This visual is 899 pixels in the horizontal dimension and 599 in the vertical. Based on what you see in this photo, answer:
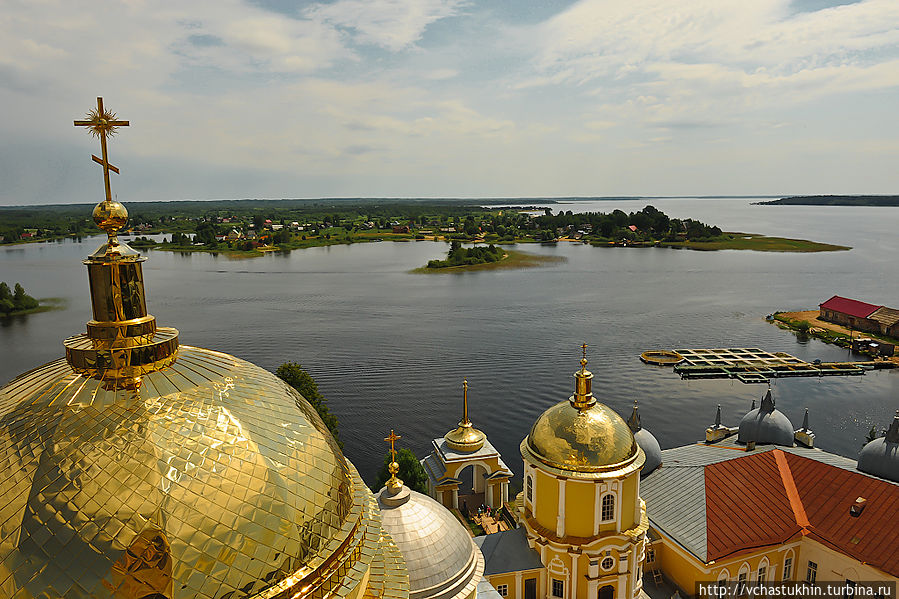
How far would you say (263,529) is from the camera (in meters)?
3.53

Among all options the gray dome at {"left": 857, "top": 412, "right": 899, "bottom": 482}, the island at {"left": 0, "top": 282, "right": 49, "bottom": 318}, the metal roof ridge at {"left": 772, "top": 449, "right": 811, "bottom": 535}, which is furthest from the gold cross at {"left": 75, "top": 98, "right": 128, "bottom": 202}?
the island at {"left": 0, "top": 282, "right": 49, "bottom": 318}

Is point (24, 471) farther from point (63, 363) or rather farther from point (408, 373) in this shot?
point (408, 373)

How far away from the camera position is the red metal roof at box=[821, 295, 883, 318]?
41.5m

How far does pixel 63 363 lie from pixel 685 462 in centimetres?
1427

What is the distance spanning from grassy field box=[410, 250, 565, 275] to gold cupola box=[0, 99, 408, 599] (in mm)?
61757

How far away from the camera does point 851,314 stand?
42.0 meters

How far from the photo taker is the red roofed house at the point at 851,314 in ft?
134

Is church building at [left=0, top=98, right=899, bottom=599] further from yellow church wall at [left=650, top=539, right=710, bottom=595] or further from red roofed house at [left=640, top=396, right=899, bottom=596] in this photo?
red roofed house at [left=640, top=396, right=899, bottom=596]

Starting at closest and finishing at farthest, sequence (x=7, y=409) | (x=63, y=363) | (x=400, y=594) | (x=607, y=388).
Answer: (x=7, y=409)
(x=63, y=363)
(x=400, y=594)
(x=607, y=388)

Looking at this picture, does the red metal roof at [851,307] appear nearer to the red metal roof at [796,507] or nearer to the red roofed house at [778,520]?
the red roofed house at [778,520]

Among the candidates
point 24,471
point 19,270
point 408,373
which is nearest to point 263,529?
point 24,471

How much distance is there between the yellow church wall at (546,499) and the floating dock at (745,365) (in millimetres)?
23631

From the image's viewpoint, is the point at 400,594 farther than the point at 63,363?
Yes

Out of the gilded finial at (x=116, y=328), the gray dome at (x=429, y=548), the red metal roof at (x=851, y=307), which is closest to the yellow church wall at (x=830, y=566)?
the gray dome at (x=429, y=548)
